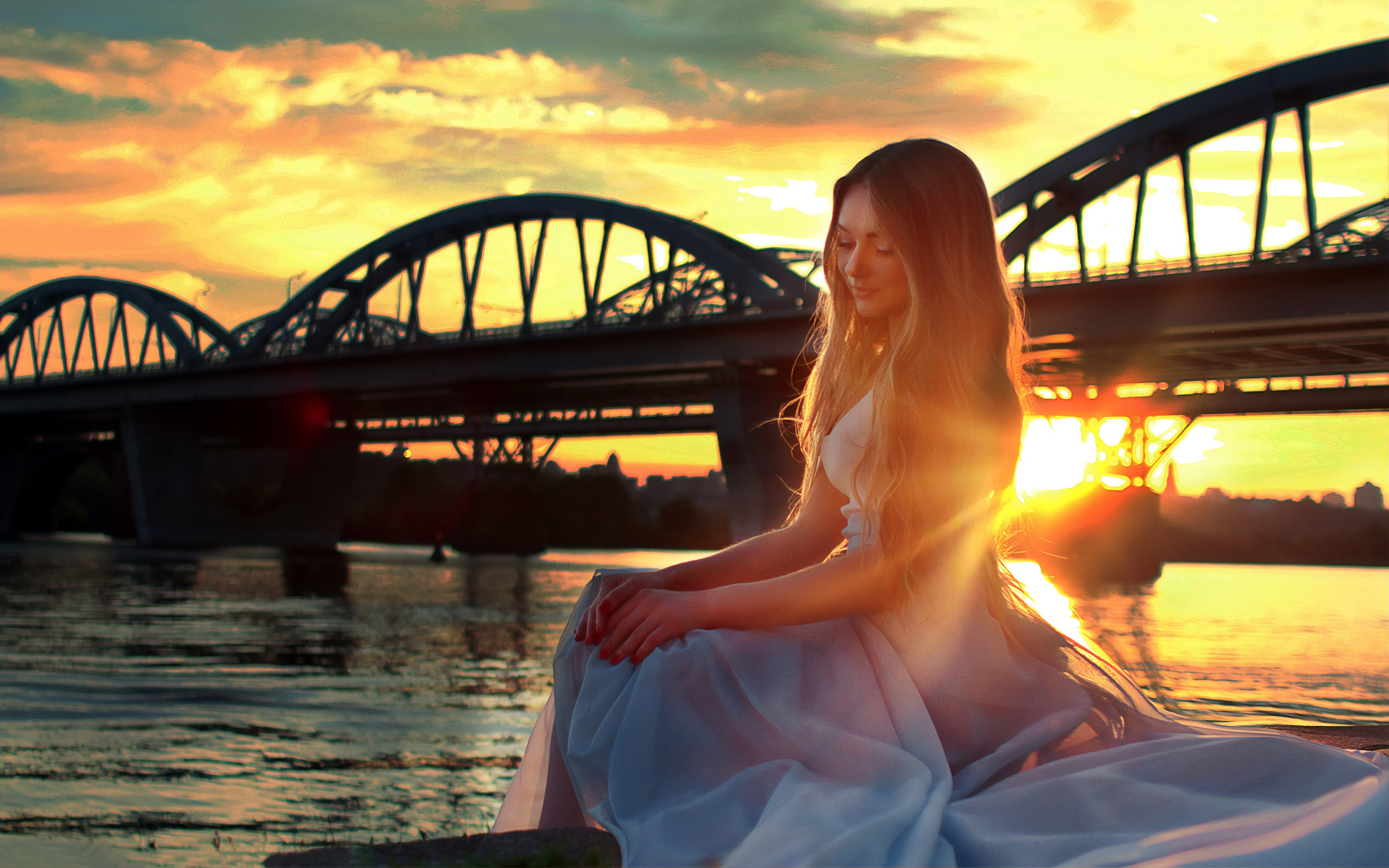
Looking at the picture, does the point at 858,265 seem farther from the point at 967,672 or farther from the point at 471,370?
the point at 471,370

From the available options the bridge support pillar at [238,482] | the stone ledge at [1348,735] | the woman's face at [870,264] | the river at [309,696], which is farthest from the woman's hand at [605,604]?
the bridge support pillar at [238,482]

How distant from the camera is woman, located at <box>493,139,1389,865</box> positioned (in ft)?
5.81

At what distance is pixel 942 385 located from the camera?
2096mm

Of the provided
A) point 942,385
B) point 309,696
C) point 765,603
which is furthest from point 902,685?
point 309,696

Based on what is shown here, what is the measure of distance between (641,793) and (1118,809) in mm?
809

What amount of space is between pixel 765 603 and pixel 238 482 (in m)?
63.0

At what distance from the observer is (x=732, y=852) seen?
5.68 ft

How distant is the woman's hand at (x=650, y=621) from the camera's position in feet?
6.79

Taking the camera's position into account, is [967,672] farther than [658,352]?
No

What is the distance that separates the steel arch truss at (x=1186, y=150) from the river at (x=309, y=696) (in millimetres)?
13163

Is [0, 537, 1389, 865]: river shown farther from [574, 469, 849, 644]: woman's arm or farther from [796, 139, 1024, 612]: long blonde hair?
[796, 139, 1024, 612]: long blonde hair

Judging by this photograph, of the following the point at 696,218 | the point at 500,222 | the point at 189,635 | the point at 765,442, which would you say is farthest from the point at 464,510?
the point at 189,635

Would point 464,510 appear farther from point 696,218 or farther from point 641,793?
point 641,793

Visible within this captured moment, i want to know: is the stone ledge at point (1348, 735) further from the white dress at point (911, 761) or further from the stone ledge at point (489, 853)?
the stone ledge at point (489, 853)
